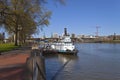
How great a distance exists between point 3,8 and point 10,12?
274cm

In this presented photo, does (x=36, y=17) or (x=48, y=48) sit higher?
(x=36, y=17)

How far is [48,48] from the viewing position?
192 feet

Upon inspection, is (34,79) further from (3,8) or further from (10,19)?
(10,19)

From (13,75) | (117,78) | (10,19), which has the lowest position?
(117,78)

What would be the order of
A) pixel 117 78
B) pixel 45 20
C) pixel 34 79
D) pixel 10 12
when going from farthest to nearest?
pixel 45 20 → pixel 10 12 → pixel 117 78 → pixel 34 79

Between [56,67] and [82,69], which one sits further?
[56,67]

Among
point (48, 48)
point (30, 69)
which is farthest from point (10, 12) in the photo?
point (30, 69)

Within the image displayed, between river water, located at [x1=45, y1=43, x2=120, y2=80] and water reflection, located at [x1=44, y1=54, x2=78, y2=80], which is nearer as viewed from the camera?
river water, located at [x1=45, y1=43, x2=120, y2=80]

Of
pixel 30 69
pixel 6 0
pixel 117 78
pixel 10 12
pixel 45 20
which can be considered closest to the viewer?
pixel 30 69

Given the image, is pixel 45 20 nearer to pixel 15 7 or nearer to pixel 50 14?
pixel 50 14

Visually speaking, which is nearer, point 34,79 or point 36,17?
point 34,79

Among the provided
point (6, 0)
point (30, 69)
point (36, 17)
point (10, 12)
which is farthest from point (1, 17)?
point (30, 69)

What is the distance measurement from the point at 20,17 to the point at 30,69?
105ft

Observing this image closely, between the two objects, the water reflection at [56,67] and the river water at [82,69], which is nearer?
the river water at [82,69]
